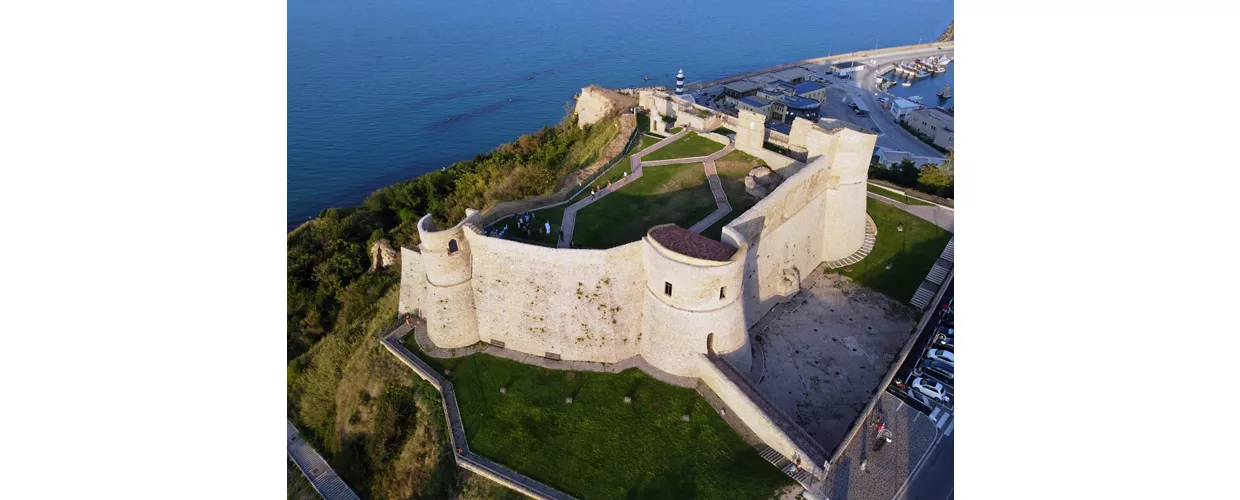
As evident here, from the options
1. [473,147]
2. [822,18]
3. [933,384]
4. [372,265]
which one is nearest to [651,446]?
[933,384]

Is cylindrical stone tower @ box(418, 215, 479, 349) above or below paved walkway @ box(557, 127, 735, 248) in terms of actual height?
below

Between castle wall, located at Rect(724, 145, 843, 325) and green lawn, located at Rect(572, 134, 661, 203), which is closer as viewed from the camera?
castle wall, located at Rect(724, 145, 843, 325)

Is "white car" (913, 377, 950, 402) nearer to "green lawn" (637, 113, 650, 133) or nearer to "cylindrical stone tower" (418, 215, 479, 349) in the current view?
"cylindrical stone tower" (418, 215, 479, 349)

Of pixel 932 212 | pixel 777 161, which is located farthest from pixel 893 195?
pixel 777 161

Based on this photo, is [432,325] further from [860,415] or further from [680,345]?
[860,415]

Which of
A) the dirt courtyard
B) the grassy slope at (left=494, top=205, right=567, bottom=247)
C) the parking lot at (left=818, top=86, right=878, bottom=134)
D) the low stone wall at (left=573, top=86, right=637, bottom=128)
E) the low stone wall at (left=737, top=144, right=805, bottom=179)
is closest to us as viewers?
the dirt courtyard

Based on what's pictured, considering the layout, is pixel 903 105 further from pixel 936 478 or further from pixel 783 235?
pixel 936 478

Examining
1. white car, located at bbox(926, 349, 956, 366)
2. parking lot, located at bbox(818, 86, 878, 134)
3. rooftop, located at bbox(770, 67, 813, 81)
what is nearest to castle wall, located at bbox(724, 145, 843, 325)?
white car, located at bbox(926, 349, 956, 366)
